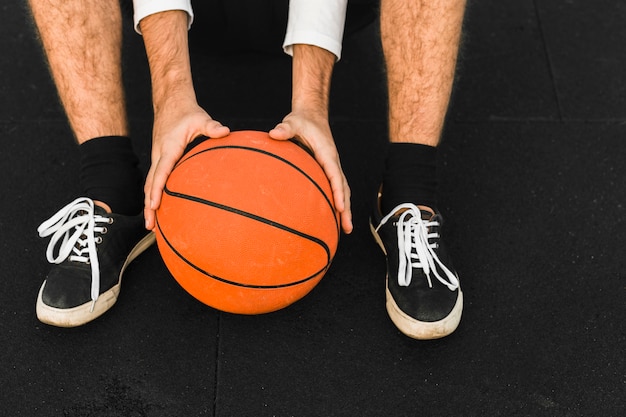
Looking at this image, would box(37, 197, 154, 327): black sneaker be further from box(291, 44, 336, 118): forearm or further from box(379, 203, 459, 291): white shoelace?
box(379, 203, 459, 291): white shoelace

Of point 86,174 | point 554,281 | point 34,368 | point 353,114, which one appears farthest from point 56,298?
point 554,281

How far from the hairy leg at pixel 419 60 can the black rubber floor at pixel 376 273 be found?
339mm

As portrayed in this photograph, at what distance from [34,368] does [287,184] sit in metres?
0.83

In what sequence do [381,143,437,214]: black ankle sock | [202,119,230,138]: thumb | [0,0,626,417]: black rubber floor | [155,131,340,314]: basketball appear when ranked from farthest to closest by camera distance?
[381,143,437,214]: black ankle sock
[0,0,626,417]: black rubber floor
[202,119,230,138]: thumb
[155,131,340,314]: basketball

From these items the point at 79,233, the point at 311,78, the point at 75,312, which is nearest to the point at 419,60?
the point at 311,78

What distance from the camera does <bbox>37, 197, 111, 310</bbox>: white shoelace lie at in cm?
160

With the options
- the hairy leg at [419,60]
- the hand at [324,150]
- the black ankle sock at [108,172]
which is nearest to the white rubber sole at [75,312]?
the black ankle sock at [108,172]

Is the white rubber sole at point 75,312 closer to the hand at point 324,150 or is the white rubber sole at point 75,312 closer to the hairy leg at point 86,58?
the hairy leg at point 86,58

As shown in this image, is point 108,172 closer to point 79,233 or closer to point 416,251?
point 79,233

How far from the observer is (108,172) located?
1660 millimetres

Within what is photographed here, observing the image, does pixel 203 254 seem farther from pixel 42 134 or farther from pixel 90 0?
pixel 42 134

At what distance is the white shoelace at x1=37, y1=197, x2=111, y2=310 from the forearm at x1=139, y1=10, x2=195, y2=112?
0.33 m

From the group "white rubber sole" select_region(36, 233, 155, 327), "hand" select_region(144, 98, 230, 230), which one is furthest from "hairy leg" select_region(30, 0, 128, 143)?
"white rubber sole" select_region(36, 233, 155, 327)

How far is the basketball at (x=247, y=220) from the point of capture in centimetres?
134
